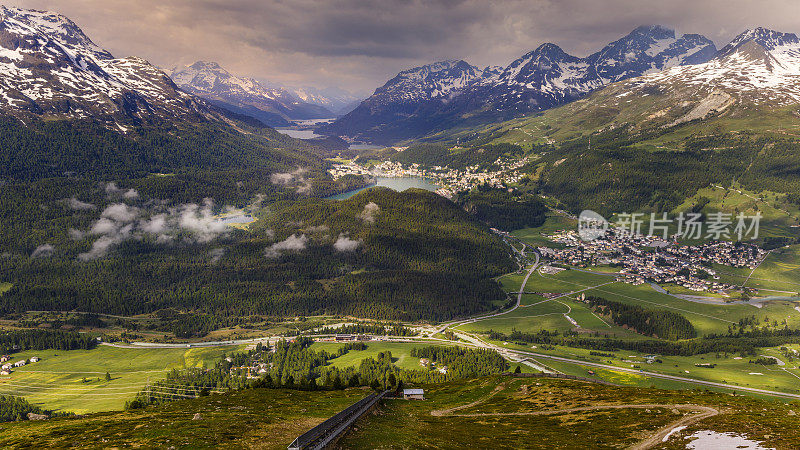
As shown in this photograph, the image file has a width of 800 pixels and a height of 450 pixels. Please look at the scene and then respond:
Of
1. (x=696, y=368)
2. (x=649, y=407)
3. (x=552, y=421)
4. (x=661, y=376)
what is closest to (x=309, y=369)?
(x=552, y=421)

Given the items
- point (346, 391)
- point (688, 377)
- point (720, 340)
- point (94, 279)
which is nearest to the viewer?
point (346, 391)

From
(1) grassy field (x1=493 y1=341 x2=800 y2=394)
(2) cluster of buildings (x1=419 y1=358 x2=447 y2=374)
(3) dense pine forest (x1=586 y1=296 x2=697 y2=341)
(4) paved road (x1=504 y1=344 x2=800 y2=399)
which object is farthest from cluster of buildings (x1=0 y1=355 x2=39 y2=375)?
(3) dense pine forest (x1=586 y1=296 x2=697 y2=341)

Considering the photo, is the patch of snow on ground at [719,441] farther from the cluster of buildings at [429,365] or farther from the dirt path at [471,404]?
the cluster of buildings at [429,365]

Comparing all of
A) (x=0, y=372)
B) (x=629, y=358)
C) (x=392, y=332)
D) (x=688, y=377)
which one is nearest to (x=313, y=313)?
(x=392, y=332)

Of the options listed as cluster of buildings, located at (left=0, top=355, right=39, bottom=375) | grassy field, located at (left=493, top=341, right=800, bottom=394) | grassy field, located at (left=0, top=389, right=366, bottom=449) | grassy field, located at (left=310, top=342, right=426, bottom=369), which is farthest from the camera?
grassy field, located at (left=310, top=342, right=426, bottom=369)

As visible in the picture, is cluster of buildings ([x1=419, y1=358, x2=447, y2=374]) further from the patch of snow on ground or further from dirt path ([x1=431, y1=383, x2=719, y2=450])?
the patch of snow on ground

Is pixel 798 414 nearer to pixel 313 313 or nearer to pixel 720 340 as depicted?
pixel 720 340

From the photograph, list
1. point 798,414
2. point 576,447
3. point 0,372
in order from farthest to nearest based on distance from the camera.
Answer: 1. point 0,372
2. point 798,414
3. point 576,447
